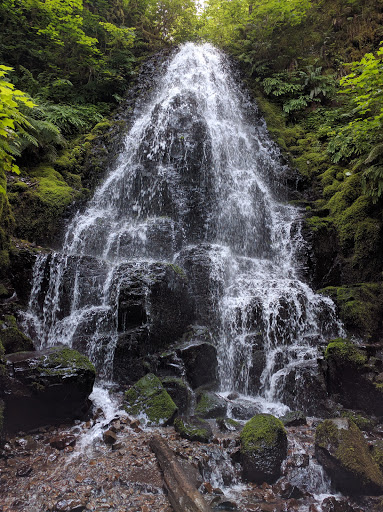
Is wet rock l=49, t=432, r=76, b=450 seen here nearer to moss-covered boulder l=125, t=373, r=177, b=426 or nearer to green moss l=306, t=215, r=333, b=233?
moss-covered boulder l=125, t=373, r=177, b=426

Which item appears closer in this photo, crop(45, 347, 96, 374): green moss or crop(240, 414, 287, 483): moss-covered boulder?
crop(240, 414, 287, 483): moss-covered boulder

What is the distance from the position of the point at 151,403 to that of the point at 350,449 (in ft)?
9.77

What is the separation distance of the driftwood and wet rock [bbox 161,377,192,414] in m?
1.39

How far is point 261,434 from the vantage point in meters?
4.07

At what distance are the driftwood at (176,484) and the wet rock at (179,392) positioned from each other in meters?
1.39

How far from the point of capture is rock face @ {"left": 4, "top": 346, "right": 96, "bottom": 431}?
14.7 ft

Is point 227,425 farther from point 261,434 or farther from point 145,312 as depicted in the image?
point 145,312

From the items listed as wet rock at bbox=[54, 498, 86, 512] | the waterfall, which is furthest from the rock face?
wet rock at bbox=[54, 498, 86, 512]

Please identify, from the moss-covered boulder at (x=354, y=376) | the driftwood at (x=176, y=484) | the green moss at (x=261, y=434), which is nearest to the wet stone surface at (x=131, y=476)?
the driftwood at (x=176, y=484)

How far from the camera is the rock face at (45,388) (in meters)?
4.48

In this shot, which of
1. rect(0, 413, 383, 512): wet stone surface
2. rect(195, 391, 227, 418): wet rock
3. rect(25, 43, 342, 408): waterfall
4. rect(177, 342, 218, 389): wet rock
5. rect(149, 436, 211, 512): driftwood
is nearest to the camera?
rect(149, 436, 211, 512): driftwood

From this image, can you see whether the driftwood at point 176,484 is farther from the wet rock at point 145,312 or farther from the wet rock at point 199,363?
the wet rock at point 145,312

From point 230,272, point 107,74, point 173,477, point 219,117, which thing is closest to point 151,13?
point 107,74

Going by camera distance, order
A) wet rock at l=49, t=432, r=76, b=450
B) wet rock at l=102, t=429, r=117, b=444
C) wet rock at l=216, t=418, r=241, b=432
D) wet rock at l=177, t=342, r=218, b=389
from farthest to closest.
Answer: wet rock at l=177, t=342, r=218, b=389, wet rock at l=216, t=418, r=241, b=432, wet rock at l=102, t=429, r=117, b=444, wet rock at l=49, t=432, r=76, b=450
